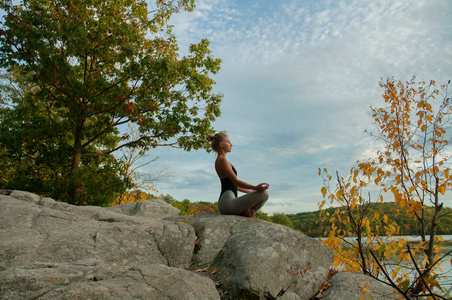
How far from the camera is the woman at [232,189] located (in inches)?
257

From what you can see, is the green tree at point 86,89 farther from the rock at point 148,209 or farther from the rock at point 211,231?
the rock at point 211,231

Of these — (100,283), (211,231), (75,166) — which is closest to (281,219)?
(75,166)

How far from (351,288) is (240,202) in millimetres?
2809

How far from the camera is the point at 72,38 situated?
12406 millimetres

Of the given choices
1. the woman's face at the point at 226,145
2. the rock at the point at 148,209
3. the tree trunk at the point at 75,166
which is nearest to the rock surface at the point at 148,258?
the woman's face at the point at 226,145

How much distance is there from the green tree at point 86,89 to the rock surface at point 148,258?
Answer: 22.2ft

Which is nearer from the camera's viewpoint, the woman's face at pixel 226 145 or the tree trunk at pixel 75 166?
the woman's face at pixel 226 145

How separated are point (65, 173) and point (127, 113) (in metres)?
3.89

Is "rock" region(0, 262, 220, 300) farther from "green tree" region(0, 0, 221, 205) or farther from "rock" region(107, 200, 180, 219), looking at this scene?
"green tree" region(0, 0, 221, 205)

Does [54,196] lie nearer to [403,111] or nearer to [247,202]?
[247,202]

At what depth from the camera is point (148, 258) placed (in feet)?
17.5

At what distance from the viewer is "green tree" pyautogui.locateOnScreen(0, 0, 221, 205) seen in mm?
12492

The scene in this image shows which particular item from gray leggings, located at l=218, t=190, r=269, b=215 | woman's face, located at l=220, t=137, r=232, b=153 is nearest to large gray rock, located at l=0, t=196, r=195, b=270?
gray leggings, located at l=218, t=190, r=269, b=215

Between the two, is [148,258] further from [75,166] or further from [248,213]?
[75,166]
